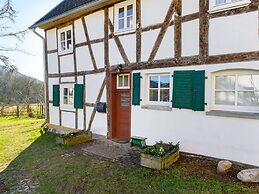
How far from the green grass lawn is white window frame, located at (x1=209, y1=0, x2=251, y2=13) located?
13.1 ft

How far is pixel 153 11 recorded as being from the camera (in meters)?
6.58

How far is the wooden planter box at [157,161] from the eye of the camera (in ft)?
16.7

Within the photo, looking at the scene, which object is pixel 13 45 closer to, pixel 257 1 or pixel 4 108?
pixel 257 1

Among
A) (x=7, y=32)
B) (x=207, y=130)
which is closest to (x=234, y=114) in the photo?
(x=207, y=130)

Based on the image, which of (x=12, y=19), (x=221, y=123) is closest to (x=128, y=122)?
(x=221, y=123)

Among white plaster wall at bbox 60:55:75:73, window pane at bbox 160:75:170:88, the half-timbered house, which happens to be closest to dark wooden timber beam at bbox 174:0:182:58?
the half-timbered house

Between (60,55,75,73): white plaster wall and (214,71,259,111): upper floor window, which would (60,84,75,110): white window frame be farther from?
(214,71,259,111): upper floor window

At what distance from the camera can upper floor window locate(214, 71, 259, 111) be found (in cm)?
502

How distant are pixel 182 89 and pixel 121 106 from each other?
9.00ft

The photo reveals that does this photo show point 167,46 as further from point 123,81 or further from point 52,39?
point 52,39

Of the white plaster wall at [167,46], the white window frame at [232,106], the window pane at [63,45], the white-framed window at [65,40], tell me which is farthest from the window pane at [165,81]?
the window pane at [63,45]

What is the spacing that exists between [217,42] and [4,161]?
724 cm

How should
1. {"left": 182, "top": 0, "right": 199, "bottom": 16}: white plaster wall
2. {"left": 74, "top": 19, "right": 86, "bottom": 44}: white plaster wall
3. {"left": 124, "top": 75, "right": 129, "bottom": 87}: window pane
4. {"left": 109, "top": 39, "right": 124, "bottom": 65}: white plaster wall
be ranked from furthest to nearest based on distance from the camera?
1. {"left": 74, "top": 19, "right": 86, "bottom": 44}: white plaster wall
2. {"left": 124, "top": 75, "right": 129, "bottom": 87}: window pane
3. {"left": 109, "top": 39, "right": 124, "bottom": 65}: white plaster wall
4. {"left": 182, "top": 0, "right": 199, "bottom": 16}: white plaster wall

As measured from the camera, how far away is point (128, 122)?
765 centimetres
